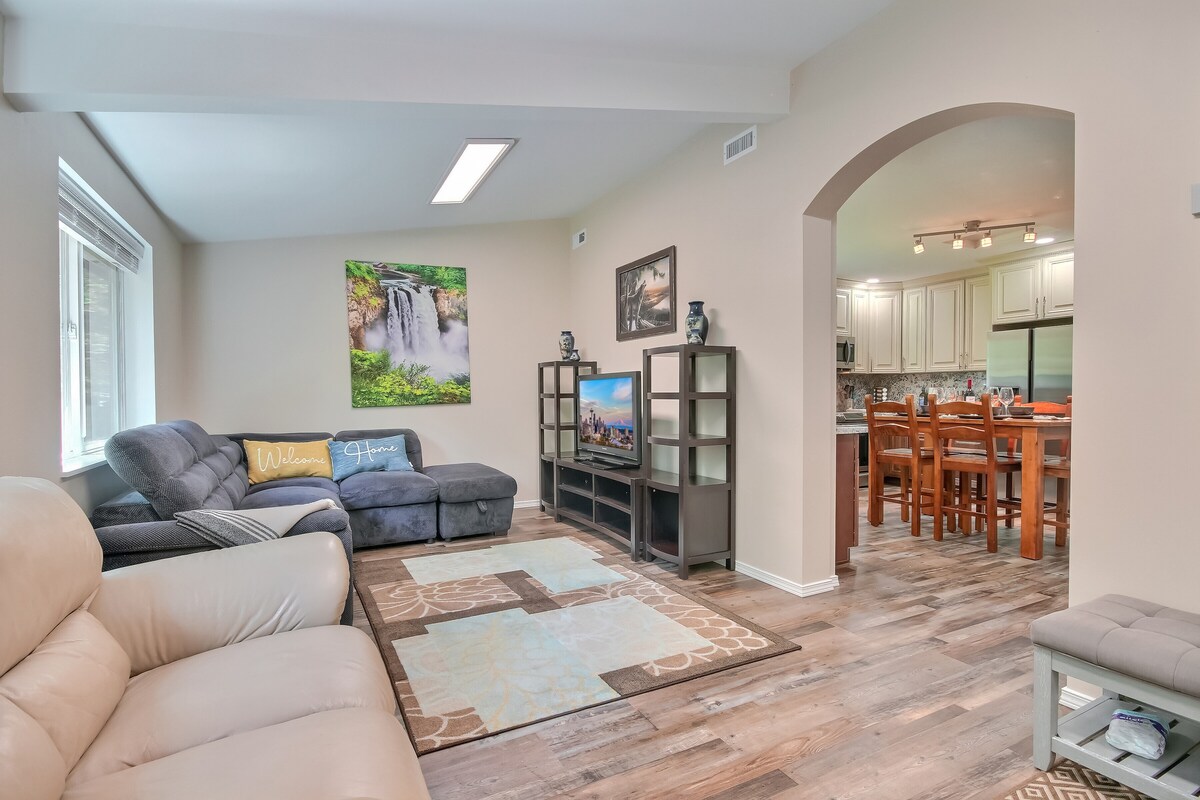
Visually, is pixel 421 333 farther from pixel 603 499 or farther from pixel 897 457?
pixel 897 457

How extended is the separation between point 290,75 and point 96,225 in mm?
1554

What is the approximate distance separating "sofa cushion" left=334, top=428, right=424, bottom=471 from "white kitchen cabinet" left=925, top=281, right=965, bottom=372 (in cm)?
567

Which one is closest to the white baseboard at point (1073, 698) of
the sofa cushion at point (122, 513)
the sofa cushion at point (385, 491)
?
the sofa cushion at point (122, 513)

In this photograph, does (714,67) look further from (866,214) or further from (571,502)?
(571,502)

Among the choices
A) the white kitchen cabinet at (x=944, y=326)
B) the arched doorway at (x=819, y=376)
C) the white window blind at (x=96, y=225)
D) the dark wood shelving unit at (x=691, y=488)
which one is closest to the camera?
the white window blind at (x=96, y=225)

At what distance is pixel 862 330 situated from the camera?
776 cm

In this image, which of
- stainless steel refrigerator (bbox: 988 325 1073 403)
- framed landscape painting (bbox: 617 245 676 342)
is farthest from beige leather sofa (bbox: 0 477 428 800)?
stainless steel refrigerator (bbox: 988 325 1073 403)

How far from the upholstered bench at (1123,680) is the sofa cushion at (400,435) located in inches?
172

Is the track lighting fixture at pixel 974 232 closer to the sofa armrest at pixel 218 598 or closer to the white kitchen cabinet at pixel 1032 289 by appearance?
the white kitchen cabinet at pixel 1032 289

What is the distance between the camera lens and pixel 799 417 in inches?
132

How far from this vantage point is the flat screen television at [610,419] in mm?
4367

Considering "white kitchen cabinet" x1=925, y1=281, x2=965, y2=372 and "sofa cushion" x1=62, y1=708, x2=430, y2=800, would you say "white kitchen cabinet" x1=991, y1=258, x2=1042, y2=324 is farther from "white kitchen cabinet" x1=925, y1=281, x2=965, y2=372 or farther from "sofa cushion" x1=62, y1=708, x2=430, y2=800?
"sofa cushion" x1=62, y1=708, x2=430, y2=800

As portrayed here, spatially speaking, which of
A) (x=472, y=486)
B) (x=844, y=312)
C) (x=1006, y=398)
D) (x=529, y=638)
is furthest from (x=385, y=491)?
(x=844, y=312)

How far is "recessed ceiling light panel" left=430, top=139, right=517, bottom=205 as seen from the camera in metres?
3.66
